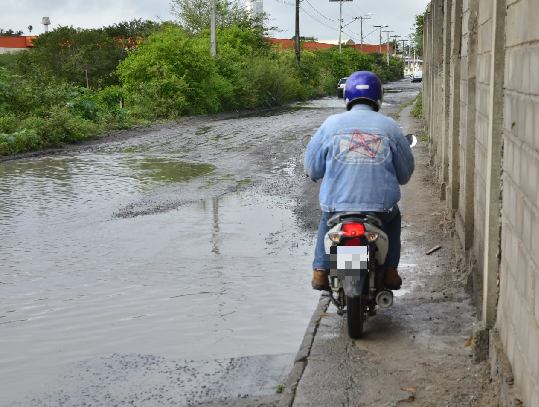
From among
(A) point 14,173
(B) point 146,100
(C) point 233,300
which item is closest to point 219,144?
(A) point 14,173

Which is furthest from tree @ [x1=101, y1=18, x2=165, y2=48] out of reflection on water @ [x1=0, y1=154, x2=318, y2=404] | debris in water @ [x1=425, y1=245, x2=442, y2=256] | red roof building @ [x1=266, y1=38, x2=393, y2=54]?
debris in water @ [x1=425, y1=245, x2=442, y2=256]

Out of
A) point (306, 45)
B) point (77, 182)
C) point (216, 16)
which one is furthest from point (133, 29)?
point (77, 182)

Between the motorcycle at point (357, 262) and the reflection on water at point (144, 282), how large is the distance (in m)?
0.65

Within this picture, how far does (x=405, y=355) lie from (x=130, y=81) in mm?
28648

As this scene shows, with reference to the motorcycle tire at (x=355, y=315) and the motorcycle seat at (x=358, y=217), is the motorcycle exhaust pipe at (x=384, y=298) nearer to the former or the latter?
the motorcycle tire at (x=355, y=315)

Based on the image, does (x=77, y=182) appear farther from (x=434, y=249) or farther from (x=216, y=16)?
(x=216, y=16)

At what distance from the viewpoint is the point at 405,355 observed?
489cm

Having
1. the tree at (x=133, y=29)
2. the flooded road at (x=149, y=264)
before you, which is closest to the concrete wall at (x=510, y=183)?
the flooded road at (x=149, y=264)

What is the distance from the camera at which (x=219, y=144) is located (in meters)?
20.9

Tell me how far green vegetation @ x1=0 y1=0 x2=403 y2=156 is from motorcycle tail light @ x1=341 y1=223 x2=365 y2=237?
49.8ft

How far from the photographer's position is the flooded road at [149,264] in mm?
5684

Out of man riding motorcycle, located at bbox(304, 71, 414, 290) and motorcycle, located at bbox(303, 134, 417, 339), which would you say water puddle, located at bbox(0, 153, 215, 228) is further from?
motorcycle, located at bbox(303, 134, 417, 339)

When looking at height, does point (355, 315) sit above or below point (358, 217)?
below

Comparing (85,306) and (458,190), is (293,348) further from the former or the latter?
(458,190)
